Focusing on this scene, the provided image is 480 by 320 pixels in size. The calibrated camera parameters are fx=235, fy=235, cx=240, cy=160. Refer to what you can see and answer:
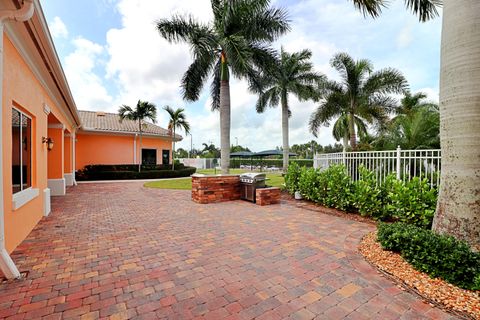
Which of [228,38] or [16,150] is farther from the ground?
[228,38]

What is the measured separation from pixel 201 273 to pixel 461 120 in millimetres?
4153

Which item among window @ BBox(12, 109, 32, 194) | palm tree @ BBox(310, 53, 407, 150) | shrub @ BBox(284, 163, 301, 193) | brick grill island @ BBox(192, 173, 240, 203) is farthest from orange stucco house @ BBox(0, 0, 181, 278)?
palm tree @ BBox(310, 53, 407, 150)

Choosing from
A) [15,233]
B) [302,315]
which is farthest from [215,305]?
[15,233]

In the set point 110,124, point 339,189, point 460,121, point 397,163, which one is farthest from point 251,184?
point 110,124

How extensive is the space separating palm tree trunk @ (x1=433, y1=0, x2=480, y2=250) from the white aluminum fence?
2.05m

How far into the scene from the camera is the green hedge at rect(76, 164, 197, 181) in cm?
1569

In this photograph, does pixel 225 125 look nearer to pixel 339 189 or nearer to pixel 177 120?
pixel 339 189

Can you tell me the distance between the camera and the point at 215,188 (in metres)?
8.25

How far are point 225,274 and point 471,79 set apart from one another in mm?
4232

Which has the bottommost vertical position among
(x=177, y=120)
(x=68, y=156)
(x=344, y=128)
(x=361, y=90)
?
(x=68, y=156)

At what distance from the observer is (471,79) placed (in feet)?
10.4

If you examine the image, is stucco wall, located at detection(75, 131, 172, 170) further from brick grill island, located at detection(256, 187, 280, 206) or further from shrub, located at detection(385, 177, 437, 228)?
shrub, located at detection(385, 177, 437, 228)

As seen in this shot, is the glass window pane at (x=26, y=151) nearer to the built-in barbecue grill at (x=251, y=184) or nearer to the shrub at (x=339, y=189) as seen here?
the built-in barbecue grill at (x=251, y=184)

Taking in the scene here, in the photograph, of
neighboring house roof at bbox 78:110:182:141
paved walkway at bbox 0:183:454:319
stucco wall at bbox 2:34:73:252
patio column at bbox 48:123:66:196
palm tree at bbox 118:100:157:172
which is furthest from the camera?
neighboring house roof at bbox 78:110:182:141
